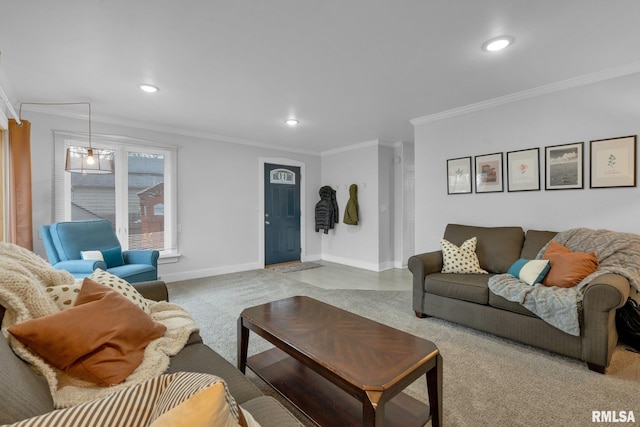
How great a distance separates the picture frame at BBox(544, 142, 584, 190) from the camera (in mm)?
2772

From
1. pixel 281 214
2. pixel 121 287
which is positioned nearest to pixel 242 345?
pixel 121 287

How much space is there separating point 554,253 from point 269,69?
286 centimetres

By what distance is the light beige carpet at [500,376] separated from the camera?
63.0 inches

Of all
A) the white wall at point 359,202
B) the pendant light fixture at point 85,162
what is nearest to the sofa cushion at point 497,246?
the white wall at point 359,202

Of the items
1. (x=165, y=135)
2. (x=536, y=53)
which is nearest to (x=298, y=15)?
(x=536, y=53)

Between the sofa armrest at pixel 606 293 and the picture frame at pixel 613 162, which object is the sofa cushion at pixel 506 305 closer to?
the sofa armrest at pixel 606 293

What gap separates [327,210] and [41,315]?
487 centimetres

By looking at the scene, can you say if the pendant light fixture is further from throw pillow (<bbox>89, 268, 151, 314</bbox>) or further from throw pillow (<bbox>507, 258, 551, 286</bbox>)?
throw pillow (<bbox>507, 258, 551, 286</bbox>)

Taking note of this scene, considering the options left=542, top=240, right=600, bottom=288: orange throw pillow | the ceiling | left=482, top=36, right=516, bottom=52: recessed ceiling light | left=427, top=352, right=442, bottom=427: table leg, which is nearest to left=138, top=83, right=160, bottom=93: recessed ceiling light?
the ceiling

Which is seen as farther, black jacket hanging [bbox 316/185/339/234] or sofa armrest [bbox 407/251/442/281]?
black jacket hanging [bbox 316/185/339/234]

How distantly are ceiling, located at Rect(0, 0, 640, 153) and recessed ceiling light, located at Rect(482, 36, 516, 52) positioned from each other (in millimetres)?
44

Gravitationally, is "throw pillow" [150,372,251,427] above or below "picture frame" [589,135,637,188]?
below

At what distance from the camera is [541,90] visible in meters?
2.93

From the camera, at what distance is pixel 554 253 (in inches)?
96.5
